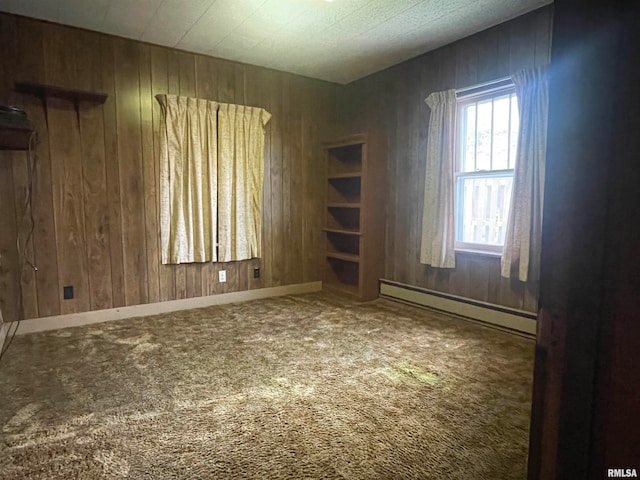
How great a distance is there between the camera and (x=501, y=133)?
10.7ft

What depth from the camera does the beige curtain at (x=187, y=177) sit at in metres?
3.67

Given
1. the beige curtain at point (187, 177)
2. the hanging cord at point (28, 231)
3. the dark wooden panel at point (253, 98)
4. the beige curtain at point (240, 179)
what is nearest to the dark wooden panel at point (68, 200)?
the hanging cord at point (28, 231)

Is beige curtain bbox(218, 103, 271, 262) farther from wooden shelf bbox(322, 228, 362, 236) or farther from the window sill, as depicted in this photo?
the window sill

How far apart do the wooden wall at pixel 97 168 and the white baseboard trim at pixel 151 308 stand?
0.06 meters

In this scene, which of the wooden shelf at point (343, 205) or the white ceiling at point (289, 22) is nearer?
the white ceiling at point (289, 22)

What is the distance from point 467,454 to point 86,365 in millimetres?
2320

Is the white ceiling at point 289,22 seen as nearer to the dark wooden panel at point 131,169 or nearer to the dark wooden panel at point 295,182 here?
the dark wooden panel at point 131,169

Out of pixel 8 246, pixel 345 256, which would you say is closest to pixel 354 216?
pixel 345 256

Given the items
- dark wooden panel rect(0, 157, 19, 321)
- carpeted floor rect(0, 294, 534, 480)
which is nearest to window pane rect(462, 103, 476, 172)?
carpeted floor rect(0, 294, 534, 480)

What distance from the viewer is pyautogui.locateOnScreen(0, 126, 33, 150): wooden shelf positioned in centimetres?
Answer: 230

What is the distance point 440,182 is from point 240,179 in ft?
6.62

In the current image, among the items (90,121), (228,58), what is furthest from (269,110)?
(90,121)

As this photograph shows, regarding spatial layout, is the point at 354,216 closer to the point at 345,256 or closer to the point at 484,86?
the point at 345,256

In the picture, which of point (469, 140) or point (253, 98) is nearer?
point (469, 140)
